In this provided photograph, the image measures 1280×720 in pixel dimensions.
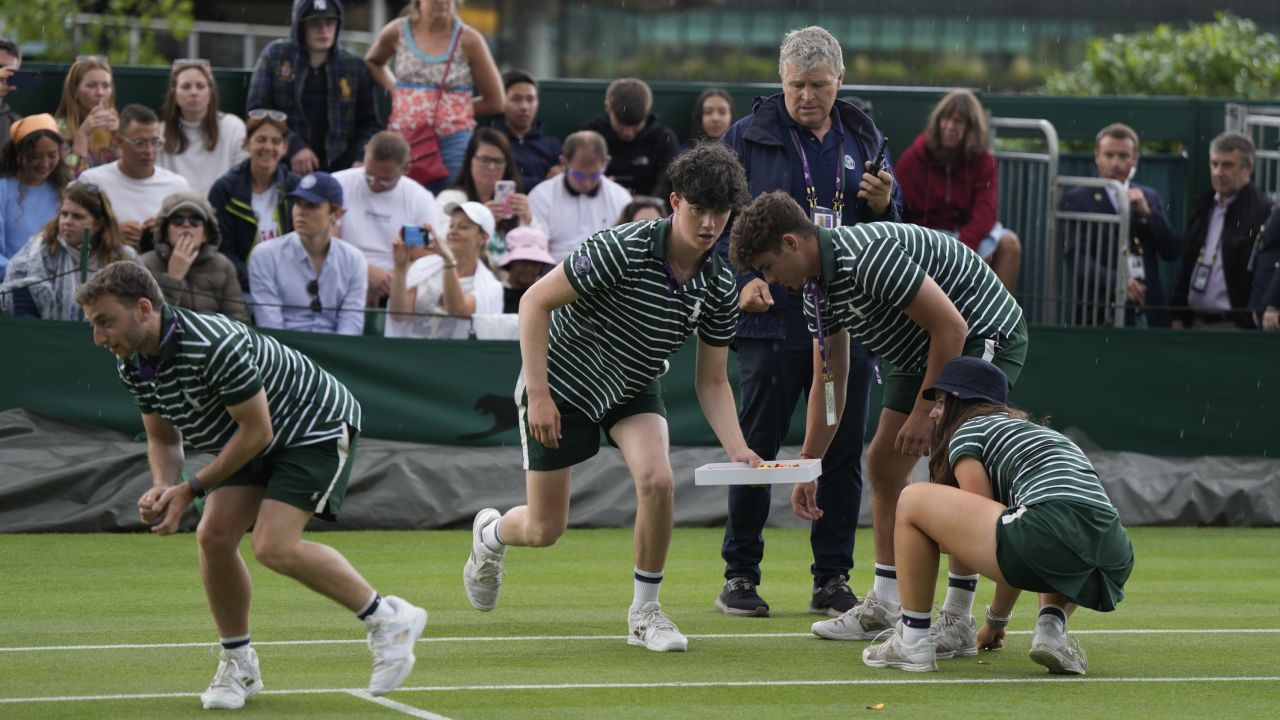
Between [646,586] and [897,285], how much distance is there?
1.57 meters

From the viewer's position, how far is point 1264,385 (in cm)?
1246

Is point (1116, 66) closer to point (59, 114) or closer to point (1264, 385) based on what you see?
point (1264, 385)

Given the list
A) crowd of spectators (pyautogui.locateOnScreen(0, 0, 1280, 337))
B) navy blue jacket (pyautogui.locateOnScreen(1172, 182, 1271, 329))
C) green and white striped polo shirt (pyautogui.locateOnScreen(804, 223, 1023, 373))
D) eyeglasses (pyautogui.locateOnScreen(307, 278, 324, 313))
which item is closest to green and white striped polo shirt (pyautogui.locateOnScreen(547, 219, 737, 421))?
green and white striped polo shirt (pyautogui.locateOnScreen(804, 223, 1023, 373))

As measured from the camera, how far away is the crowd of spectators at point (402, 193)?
1151cm

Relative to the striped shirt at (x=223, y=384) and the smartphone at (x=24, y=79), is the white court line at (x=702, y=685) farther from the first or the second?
the smartphone at (x=24, y=79)

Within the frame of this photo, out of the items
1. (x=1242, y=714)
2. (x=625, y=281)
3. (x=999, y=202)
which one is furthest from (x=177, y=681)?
(x=999, y=202)

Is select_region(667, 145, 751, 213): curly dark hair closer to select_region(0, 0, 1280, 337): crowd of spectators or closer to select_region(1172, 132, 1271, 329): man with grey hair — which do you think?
select_region(0, 0, 1280, 337): crowd of spectators

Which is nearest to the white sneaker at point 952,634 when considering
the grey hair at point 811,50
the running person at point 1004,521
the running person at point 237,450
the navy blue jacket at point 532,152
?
the running person at point 1004,521

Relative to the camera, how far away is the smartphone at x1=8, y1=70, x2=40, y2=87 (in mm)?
12078

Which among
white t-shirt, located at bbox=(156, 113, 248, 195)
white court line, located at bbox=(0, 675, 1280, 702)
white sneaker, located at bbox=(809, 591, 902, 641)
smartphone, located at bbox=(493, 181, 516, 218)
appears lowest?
white sneaker, located at bbox=(809, 591, 902, 641)

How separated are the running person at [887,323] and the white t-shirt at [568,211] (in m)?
5.51

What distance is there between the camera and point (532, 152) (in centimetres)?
1372

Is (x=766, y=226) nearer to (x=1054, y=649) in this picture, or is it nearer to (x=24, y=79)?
(x=1054, y=649)

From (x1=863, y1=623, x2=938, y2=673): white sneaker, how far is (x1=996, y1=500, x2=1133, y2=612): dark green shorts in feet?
1.66
